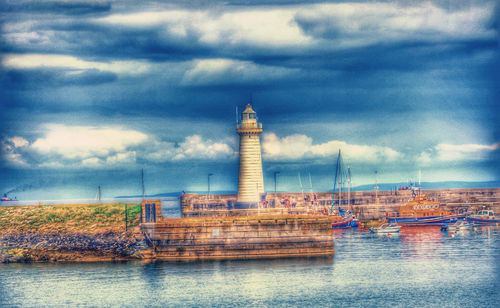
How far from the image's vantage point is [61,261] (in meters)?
70.1

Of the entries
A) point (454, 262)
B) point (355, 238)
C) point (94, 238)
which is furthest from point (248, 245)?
point (355, 238)

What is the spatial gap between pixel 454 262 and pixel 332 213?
4699 centimetres

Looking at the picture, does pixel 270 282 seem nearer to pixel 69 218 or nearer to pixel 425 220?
pixel 69 218

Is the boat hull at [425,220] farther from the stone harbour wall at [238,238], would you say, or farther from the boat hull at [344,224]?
the stone harbour wall at [238,238]

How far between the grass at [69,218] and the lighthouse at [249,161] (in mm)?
17524

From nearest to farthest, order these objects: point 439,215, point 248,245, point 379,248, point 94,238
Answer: point 248,245 → point 94,238 → point 379,248 → point 439,215

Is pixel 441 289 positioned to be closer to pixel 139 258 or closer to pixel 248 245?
pixel 248 245

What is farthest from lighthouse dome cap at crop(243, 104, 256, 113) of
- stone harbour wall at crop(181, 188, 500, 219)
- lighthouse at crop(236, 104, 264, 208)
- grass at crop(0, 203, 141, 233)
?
stone harbour wall at crop(181, 188, 500, 219)

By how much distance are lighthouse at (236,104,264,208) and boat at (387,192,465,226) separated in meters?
29.9

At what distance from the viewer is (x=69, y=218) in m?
76.5

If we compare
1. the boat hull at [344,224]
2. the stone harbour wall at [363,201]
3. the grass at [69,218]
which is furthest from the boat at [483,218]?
the grass at [69,218]

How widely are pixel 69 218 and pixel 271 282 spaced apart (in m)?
28.4

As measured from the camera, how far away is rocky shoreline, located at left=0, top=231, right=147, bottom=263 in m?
69.6

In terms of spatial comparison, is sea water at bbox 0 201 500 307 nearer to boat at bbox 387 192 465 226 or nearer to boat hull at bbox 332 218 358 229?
boat hull at bbox 332 218 358 229
